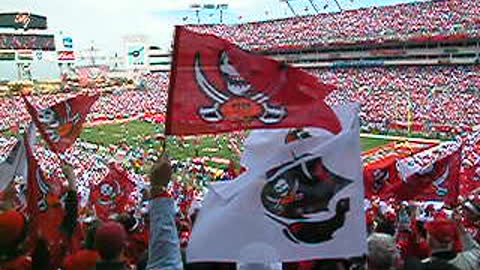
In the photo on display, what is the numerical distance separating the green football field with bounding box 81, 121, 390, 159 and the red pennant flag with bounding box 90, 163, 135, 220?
77.5 ft

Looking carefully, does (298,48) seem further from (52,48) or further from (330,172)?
(330,172)

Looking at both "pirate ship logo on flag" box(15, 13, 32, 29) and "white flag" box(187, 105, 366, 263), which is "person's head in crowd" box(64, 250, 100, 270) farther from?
"pirate ship logo on flag" box(15, 13, 32, 29)

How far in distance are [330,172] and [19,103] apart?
75.0 metres

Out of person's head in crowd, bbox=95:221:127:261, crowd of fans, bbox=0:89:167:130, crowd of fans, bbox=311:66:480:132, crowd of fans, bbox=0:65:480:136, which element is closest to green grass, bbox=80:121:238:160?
crowd of fans, bbox=0:65:480:136

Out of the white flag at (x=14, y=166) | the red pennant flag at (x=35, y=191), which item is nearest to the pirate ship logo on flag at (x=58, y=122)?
the white flag at (x=14, y=166)

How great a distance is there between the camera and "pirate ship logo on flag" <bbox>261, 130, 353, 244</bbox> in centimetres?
402

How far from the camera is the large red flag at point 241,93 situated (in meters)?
4.38

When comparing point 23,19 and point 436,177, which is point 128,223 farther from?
point 23,19

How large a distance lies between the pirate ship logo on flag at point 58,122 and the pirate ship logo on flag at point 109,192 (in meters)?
1.90

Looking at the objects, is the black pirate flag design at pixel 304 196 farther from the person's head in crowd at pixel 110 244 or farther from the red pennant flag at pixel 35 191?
the red pennant flag at pixel 35 191

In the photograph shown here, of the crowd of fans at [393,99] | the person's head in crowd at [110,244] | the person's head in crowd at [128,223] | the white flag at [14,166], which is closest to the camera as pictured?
the person's head in crowd at [110,244]

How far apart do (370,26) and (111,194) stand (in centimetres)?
7191

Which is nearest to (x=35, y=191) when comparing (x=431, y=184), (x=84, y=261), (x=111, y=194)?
(x=84, y=261)

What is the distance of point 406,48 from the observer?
7056 centimetres
